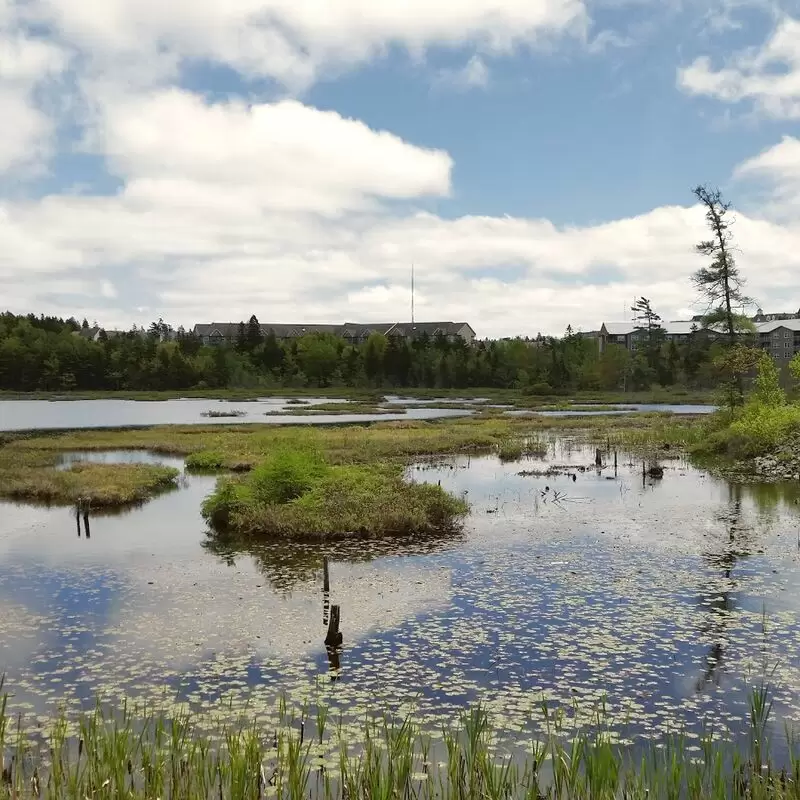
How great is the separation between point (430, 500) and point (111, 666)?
1624 cm

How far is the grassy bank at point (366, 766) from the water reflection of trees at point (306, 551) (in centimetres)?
1006

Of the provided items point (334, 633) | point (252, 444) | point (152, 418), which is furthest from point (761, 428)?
point (152, 418)

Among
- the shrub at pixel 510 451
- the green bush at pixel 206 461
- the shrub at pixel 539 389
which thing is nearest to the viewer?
the green bush at pixel 206 461

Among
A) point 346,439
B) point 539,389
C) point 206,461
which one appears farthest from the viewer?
point 539,389

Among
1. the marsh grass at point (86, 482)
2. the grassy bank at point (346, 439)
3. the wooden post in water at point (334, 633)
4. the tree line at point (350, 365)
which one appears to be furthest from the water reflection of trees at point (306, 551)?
the tree line at point (350, 365)

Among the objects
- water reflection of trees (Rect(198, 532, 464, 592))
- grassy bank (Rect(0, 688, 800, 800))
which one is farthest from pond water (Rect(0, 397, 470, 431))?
grassy bank (Rect(0, 688, 800, 800))

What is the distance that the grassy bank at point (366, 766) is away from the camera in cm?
952

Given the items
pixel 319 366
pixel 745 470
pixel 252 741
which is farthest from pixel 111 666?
pixel 319 366

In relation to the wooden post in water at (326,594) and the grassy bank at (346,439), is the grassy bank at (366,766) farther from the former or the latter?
the grassy bank at (346,439)

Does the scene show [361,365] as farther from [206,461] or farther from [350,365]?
[206,461]

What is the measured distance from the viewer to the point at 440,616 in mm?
18125

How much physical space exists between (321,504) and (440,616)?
39.2 feet

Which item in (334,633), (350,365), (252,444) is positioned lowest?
(334,633)

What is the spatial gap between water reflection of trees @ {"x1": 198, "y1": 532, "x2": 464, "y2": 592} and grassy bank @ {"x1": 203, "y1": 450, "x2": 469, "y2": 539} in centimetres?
83
